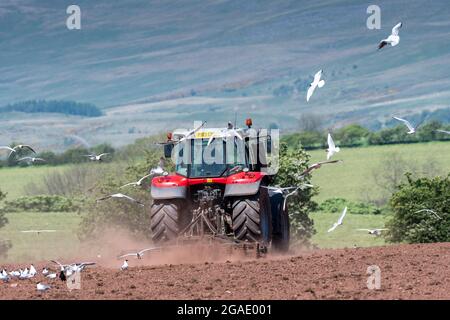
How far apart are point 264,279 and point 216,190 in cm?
490

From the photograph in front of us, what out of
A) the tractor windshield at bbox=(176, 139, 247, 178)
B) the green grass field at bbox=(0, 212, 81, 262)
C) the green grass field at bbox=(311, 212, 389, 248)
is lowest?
the green grass field at bbox=(311, 212, 389, 248)

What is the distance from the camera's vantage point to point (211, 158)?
79.3ft

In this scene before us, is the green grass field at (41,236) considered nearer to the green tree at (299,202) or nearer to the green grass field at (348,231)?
the green tree at (299,202)

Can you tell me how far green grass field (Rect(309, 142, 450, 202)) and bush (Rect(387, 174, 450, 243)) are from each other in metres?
40.1

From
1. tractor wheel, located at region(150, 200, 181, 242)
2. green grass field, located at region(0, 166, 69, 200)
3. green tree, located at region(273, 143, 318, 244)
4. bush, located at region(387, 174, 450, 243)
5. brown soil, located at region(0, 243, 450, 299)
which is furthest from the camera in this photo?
green grass field, located at region(0, 166, 69, 200)

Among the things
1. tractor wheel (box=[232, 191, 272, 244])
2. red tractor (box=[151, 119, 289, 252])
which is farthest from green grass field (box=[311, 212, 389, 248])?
tractor wheel (box=[232, 191, 272, 244])

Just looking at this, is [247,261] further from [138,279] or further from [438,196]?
[438,196]

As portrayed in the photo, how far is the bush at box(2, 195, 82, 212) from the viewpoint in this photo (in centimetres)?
5670

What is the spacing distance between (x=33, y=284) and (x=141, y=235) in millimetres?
16074

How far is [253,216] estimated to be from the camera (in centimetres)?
2320

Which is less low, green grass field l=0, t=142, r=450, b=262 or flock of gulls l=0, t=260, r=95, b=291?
flock of gulls l=0, t=260, r=95, b=291

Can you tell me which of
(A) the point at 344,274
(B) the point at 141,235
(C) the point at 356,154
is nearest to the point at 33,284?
(A) the point at 344,274

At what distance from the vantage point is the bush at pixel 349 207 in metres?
59.5

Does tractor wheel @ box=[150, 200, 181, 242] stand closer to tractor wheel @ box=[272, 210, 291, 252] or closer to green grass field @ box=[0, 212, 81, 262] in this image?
tractor wheel @ box=[272, 210, 291, 252]
